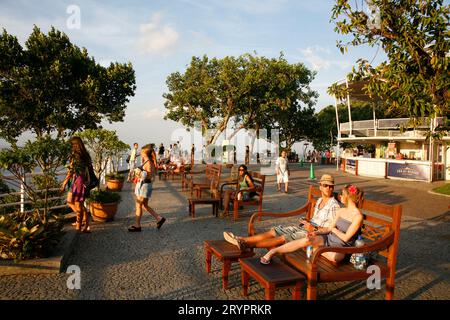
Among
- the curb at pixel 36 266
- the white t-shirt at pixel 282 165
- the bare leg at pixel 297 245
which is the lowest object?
the curb at pixel 36 266

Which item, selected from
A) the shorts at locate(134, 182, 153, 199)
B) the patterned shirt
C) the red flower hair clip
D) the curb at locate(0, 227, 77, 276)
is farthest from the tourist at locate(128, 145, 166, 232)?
the red flower hair clip

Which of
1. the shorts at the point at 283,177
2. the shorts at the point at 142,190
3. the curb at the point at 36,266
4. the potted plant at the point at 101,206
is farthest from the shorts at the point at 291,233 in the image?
the shorts at the point at 283,177

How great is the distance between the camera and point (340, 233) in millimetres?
4211

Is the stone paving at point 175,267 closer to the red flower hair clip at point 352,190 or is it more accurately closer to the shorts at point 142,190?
the shorts at point 142,190

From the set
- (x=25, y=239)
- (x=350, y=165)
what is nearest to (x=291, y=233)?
(x=25, y=239)

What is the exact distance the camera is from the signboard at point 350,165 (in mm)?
Answer: 27764

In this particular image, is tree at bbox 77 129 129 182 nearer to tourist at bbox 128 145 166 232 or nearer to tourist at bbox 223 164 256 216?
tourist at bbox 128 145 166 232

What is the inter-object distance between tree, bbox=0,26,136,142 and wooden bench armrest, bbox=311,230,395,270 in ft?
79.1

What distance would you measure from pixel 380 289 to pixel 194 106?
31.9 m

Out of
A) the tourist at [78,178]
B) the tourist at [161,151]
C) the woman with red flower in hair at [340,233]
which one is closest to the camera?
the woman with red flower in hair at [340,233]

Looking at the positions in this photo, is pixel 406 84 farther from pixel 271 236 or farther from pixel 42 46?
pixel 42 46

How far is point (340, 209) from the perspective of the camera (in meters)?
4.54

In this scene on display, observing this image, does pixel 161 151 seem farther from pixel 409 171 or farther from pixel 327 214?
pixel 327 214

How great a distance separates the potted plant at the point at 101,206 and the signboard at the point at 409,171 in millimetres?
20482
